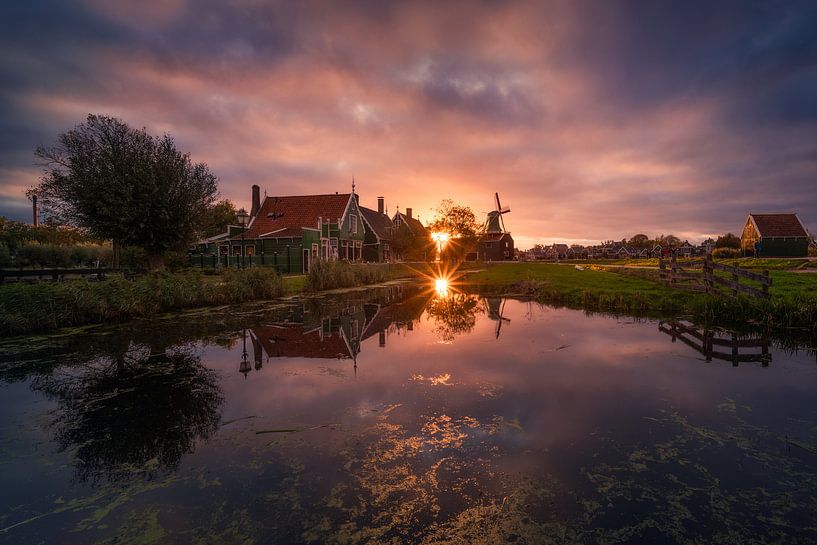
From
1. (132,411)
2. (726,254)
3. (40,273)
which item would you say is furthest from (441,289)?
(726,254)

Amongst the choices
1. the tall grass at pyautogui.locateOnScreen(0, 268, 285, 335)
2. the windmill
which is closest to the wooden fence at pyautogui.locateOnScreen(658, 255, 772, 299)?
the tall grass at pyautogui.locateOnScreen(0, 268, 285, 335)

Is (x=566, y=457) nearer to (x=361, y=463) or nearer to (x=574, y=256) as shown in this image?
(x=361, y=463)

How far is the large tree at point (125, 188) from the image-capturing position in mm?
21188

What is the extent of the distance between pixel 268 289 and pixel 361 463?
16695mm

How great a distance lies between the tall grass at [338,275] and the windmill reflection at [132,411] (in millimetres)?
14576

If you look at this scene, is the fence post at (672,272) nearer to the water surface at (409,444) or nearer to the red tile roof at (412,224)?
the water surface at (409,444)

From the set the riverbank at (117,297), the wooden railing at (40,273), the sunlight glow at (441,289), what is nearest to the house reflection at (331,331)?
the riverbank at (117,297)

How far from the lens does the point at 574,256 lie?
117250mm

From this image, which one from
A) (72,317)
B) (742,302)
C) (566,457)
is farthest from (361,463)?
(742,302)

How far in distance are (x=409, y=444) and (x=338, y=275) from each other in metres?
21.1

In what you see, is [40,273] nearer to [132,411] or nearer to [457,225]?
[132,411]

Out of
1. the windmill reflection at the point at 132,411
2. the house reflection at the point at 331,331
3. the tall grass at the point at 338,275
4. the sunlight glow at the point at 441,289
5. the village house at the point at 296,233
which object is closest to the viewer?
the windmill reflection at the point at 132,411

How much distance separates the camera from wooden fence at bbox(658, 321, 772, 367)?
866 centimetres

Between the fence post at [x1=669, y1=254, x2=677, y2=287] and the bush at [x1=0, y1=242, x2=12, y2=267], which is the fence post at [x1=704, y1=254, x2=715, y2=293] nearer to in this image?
the fence post at [x1=669, y1=254, x2=677, y2=287]
